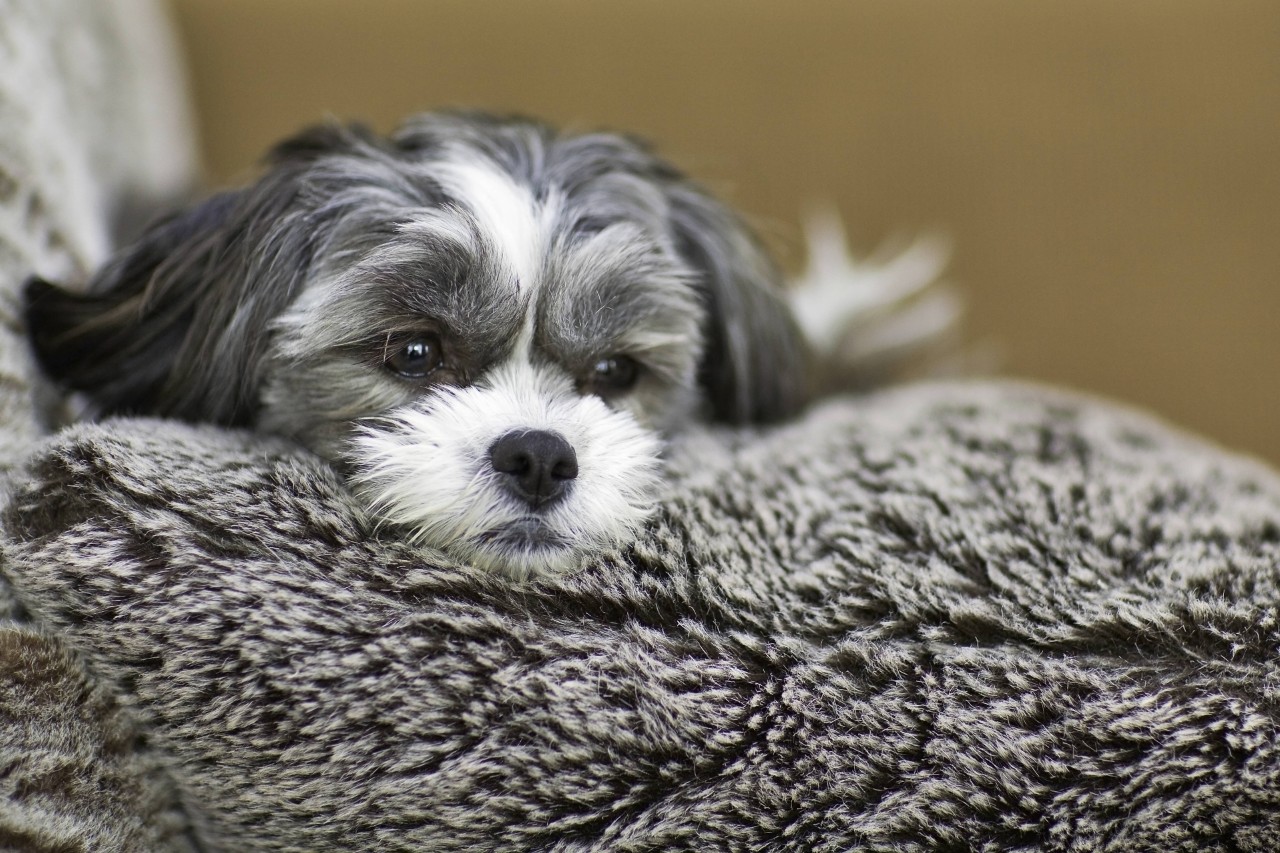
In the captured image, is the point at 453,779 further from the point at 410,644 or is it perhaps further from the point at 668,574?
the point at 668,574

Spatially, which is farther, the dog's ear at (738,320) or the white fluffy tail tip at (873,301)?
the white fluffy tail tip at (873,301)

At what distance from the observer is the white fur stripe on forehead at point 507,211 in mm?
1184

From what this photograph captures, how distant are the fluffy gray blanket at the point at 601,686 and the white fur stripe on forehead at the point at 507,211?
0.34m

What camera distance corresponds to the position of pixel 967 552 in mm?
1044

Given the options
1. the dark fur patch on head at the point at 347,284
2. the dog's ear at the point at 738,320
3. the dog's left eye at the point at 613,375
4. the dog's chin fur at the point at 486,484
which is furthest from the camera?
the dog's ear at the point at 738,320

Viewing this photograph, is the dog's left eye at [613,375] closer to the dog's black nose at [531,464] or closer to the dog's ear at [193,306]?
the dog's black nose at [531,464]

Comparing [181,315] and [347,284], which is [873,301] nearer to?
[347,284]

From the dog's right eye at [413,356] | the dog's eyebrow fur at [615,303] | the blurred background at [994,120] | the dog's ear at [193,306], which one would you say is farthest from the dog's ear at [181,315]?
the blurred background at [994,120]

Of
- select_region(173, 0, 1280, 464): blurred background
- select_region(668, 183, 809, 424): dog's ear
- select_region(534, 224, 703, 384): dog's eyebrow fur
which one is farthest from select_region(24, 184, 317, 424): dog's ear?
select_region(173, 0, 1280, 464): blurred background

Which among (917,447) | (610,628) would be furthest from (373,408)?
(917,447)

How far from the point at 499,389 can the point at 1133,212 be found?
1.61 m

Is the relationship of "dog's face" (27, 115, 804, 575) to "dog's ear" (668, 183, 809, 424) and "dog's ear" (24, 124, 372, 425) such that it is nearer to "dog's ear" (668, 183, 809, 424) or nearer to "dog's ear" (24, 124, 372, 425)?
"dog's ear" (24, 124, 372, 425)

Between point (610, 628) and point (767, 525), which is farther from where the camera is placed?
point (767, 525)

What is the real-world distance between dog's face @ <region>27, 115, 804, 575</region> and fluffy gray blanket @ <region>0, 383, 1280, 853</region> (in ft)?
0.30
